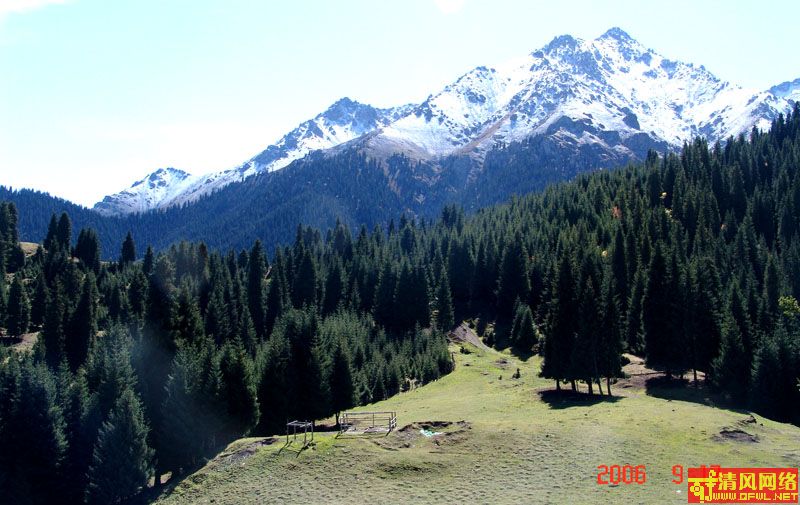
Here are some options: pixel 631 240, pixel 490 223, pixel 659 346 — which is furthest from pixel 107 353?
pixel 490 223

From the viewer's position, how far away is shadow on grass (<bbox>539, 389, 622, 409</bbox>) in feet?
190

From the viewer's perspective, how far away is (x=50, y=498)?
58875 millimetres

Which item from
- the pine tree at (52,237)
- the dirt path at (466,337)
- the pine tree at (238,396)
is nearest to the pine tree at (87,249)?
the pine tree at (52,237)

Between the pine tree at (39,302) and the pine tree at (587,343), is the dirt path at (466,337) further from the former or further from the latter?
the pine tree at (39,302)

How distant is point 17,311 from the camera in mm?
111938

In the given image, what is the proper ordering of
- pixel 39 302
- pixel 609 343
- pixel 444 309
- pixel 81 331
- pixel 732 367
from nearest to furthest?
pixel 609 343 < pixel 732 367 < pixel 81 331 < pixel 444 309 < pixel 39 302

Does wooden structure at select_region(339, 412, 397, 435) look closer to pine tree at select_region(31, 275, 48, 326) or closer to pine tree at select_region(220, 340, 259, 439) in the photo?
pine tree at select_region(220, 340, 259, 439)

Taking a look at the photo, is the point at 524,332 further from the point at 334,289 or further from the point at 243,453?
the point at 243,453

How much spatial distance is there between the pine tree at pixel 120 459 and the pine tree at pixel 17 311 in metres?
71.0

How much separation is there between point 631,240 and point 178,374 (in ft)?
295

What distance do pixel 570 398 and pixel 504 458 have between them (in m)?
→ 20.9

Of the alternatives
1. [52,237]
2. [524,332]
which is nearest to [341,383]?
[524,332]

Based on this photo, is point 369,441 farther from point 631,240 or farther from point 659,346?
point 631,240

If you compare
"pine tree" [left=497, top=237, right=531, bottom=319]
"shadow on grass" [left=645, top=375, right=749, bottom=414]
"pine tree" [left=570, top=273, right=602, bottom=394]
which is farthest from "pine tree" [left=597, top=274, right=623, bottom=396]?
"pine tree" [left=497, top=237, right=531, bottom=319]
